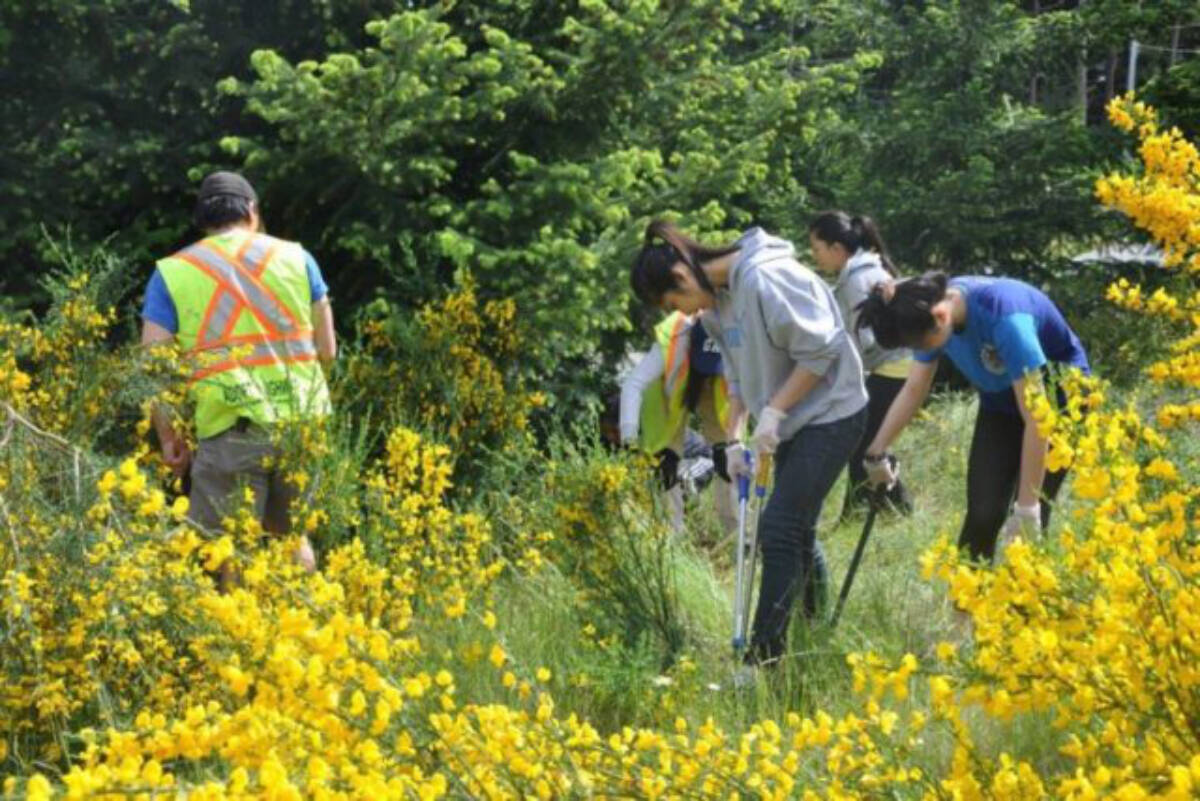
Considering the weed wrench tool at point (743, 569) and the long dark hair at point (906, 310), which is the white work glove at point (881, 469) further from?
the long dark hair at point (906, 310)

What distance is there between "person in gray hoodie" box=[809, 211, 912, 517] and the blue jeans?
64.8 inches

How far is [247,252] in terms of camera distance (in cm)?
392

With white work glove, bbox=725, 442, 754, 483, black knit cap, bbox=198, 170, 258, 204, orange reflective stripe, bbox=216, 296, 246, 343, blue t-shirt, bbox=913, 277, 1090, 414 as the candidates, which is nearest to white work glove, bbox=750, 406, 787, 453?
white work glove, bbox=725, 442, 754, 483

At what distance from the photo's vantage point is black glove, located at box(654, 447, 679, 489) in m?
5.59

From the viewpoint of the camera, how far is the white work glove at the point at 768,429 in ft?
12.3

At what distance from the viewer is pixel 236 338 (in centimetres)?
392

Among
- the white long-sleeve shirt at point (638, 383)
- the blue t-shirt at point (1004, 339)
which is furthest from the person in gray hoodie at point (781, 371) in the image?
the white long-sleeve shirt at point (638, 383)

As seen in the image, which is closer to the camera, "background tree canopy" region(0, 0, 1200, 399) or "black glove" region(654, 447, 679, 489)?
"background tree canopy" region(0, 0, 1200, 399)

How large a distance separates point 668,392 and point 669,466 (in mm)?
388

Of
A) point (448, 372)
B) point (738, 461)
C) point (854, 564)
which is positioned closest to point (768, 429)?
point (738, 461)

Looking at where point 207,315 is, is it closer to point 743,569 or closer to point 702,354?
point 743,569

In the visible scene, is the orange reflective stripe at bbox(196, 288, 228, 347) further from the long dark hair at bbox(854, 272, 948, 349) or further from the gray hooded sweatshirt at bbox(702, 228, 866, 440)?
the long dark hair at bbox(854, 272, 948, 349)

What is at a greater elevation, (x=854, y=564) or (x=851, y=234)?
(x=851, y=234)

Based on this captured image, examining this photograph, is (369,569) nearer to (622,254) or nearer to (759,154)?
(622,254)
